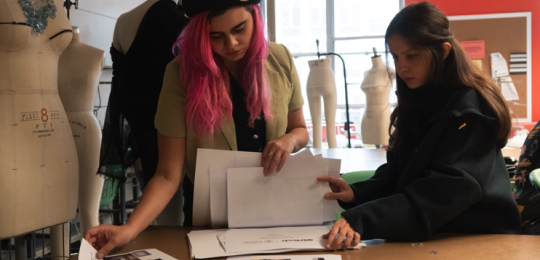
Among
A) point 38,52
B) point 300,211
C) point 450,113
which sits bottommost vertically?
point 300,211

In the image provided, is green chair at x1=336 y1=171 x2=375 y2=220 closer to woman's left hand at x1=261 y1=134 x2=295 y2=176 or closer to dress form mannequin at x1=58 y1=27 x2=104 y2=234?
woman's left hand at x1=261 y1=134 x2=295 y2=176

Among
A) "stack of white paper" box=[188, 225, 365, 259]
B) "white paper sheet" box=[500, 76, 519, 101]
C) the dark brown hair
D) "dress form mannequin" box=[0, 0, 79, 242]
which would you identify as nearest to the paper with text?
"stack of white paper" box=[188, 225, 365, 259]

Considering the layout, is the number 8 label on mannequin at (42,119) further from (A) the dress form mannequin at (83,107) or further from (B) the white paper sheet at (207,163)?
(B) the white paper sheet at (207,163)

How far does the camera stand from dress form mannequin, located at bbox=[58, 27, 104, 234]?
2.76 metres

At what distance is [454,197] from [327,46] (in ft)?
20.9

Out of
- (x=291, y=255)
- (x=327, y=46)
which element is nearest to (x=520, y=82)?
(x=327, y=46)

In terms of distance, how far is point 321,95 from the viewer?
4242mm

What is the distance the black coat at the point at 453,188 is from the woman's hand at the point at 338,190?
0.44 ft

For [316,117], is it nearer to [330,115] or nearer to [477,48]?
[330,115]

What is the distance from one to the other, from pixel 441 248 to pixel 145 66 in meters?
1.46

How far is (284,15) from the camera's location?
7.77 meters

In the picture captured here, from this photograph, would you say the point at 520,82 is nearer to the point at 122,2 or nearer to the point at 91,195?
the point at 122,2

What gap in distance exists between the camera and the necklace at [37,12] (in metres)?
2.09

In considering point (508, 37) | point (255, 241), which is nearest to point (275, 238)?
point (255, 241)
